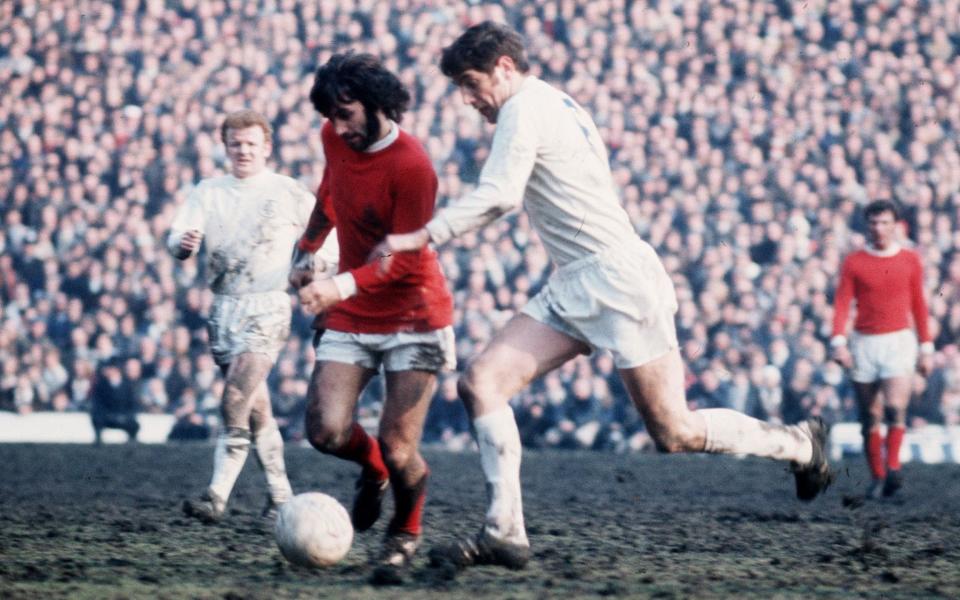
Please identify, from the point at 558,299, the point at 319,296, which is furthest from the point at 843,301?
the point at 319,296

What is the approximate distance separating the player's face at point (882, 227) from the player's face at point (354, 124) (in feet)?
19.0

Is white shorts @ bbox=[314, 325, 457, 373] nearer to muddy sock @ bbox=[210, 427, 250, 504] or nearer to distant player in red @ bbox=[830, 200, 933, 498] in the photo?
muddy sock @ bbox=[210, 427, 250, 504]

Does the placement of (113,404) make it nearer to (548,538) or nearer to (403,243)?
(548,538)

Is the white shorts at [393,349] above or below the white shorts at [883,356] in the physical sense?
below

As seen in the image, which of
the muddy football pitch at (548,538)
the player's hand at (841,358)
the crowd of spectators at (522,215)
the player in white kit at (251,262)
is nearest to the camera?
the muddy football pitch at (548,538)

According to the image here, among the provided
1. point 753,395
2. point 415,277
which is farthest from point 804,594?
point 753,395

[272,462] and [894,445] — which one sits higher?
[894,445]

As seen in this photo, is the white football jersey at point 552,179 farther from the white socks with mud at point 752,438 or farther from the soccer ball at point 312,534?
the soccer ball at point 312,534

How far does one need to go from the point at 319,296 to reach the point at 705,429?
175cm

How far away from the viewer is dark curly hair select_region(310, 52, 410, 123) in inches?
240

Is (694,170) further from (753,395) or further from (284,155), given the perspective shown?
(284,155)

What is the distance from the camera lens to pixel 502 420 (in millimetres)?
6086

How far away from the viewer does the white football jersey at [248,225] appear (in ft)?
28.0

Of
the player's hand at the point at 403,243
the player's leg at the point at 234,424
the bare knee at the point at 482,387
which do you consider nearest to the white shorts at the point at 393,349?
the bare knee at the point at 482,387
